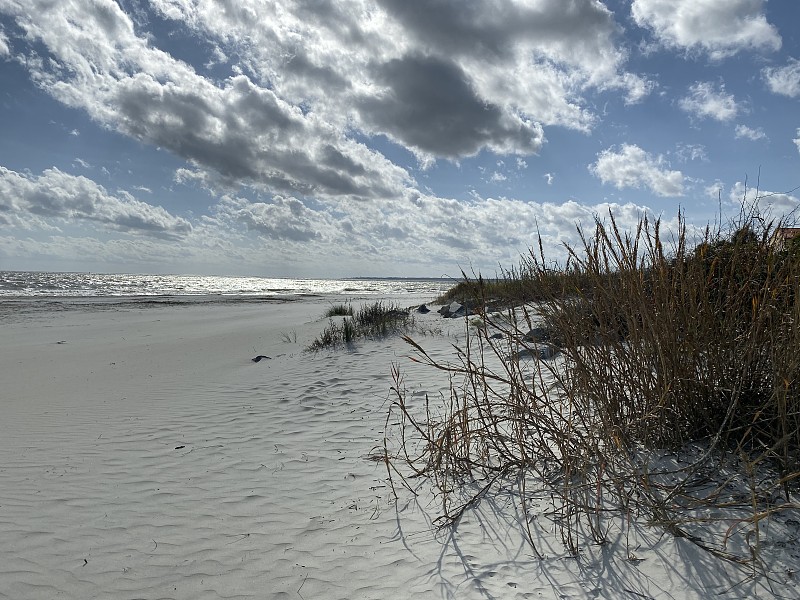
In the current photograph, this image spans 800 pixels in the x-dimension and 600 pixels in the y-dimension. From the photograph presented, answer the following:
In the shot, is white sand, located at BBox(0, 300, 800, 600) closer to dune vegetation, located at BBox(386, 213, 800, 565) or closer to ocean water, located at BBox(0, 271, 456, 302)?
dune vegetation, located at BBox(386, 213, 800, 565)

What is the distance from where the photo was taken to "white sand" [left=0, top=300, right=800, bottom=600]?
2309 mm

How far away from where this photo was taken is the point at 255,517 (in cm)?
331

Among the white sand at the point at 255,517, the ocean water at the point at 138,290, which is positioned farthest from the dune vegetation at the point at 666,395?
the ocean water at the point at 138,290

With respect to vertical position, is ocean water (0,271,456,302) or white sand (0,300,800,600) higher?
ocean water (0,271,456,302)

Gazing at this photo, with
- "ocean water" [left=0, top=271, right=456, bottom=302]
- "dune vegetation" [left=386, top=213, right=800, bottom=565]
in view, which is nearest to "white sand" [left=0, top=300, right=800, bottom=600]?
"dune vegetation" [left=386, top=213, right=800, bottom=565]

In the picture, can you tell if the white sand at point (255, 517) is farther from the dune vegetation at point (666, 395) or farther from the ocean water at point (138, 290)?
the ocean water at point (138, 290)

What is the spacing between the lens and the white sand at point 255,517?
2.31 meters

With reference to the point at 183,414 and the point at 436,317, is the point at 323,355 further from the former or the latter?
the point at 436,317

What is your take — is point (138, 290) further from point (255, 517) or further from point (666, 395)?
point (666, 395)

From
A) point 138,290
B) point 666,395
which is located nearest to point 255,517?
point 666,395

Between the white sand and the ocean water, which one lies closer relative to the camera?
the white sand

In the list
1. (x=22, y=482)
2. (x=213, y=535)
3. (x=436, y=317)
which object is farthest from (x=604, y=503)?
(x=436, y=317)

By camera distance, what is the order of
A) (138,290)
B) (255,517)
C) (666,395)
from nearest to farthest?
1. (666,395)
2. (255,517)
3. (138,290)

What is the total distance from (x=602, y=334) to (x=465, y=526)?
1.48 m
